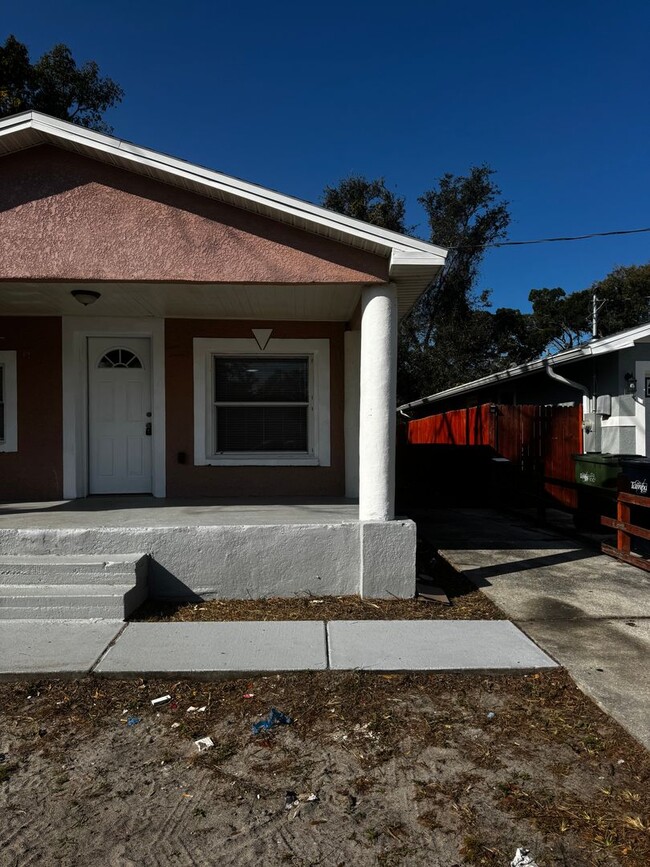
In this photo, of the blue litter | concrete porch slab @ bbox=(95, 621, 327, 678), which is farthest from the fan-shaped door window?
the blue litter

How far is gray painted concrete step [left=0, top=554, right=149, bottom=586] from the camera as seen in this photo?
5.36 metres

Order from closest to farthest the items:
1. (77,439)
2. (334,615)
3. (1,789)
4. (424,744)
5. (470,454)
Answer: (1,789) < (424,744) < (334,615) < (77,439) < (470,454)

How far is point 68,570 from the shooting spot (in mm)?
5402

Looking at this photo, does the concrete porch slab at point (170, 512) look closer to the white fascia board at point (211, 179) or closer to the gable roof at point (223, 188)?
the gable roof at point (223, 188)

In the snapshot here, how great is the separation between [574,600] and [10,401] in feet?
23.1

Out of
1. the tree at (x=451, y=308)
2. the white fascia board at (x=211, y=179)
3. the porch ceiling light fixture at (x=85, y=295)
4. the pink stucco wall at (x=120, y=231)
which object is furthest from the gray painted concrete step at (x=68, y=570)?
the tree at (x=451, y=308)

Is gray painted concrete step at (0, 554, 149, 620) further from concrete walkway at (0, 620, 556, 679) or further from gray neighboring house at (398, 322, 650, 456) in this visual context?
gray neighboring house at (398, 322, 650, 456)

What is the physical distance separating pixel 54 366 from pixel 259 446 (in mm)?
2826

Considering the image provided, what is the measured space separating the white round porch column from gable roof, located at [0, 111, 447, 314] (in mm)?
391

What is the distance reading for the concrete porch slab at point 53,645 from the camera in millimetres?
4059

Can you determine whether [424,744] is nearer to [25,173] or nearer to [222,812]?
[222,812]

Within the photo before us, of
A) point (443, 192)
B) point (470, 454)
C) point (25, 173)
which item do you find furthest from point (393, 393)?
point (443, 192)

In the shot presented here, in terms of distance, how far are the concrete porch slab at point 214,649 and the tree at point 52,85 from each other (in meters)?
14.9

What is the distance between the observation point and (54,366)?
7.81 meters
